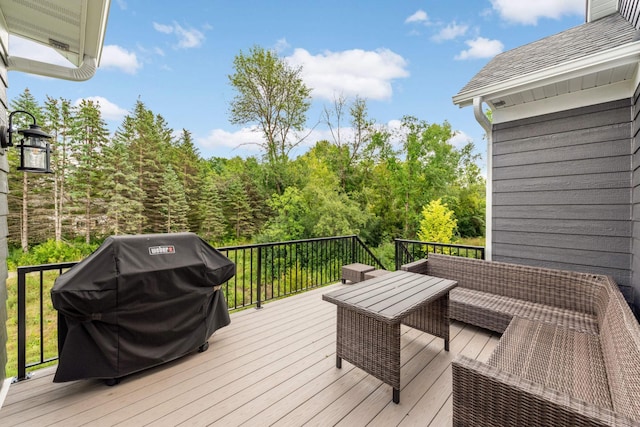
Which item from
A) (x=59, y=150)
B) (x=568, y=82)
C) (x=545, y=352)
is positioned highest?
(x=59, y=150)

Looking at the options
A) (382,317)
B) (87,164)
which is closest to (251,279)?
(382,317)

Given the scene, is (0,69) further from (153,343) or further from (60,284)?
(153,343)

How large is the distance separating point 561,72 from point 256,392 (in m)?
3.72

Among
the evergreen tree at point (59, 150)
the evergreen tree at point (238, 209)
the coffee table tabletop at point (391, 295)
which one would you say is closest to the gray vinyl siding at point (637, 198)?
the coffee table tabletop at point (391, 295)

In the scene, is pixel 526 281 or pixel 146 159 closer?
pixel 526 281

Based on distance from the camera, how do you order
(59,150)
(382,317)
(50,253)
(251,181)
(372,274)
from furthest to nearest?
(251,181)
(59,150)
(50,253)
(372,274)
(382,317)

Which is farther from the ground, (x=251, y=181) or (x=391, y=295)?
(x=251, y=181)

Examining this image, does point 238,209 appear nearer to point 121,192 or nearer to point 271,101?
point 121,192

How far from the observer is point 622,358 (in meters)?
1.24

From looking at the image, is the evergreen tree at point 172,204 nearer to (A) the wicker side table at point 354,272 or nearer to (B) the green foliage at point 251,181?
(B) the green foliage at point 251,181

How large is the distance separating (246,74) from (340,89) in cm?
443

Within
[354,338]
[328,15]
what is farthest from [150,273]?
[328,15]

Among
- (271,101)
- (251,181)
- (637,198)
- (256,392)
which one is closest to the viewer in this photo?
(256,392)

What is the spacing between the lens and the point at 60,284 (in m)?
1.73
